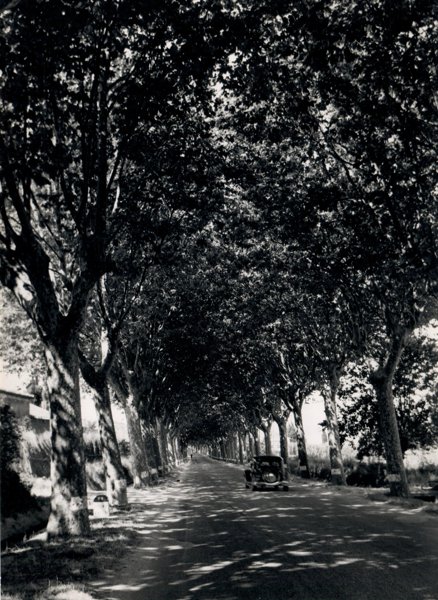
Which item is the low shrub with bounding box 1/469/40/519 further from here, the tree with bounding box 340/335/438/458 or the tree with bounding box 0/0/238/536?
the tree with bounding box 340/335/438/458

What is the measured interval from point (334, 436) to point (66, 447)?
19492 millimetres

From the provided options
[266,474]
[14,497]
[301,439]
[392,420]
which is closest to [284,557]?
[14,497]

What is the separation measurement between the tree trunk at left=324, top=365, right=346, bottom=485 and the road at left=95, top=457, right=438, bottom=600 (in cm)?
1139

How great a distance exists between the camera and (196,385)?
166 ft

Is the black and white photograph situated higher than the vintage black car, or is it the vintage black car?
the black and white photograph

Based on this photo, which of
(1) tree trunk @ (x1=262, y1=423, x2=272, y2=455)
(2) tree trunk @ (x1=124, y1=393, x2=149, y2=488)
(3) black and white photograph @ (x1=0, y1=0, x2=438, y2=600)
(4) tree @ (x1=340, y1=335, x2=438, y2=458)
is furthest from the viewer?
(1) tree trunk @ (x1=262, y1=423, x2=272, y2=455)

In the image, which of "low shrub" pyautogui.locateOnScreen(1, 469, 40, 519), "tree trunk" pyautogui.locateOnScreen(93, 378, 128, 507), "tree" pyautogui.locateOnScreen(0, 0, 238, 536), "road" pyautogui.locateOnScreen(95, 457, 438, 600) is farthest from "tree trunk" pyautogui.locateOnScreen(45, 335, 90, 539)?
"tree trunk" pyautogui.locateOnScreen(93, 378, 128, 507)

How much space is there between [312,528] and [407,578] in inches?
204

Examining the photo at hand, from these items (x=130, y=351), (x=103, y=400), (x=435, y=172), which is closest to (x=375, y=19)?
(x=435, y=172)

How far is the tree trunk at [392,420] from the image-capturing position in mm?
19641

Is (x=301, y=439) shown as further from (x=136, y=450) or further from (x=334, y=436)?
(x=136, y=450)

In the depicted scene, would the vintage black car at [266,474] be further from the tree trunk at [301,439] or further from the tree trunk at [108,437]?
the tree trunk at [108,437]

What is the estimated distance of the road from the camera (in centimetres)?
721

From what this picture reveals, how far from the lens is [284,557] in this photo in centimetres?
927
